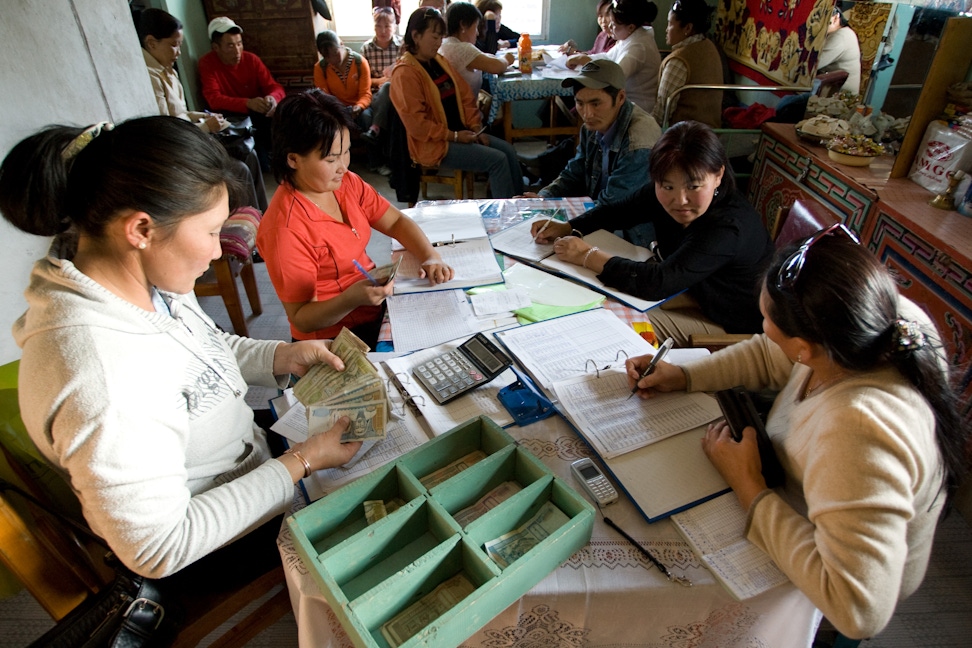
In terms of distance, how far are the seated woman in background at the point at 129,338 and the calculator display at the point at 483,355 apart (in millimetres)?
449

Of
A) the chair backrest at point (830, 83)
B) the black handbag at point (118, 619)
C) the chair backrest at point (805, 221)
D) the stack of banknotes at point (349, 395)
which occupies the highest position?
the chair backrest at point (830, 83)

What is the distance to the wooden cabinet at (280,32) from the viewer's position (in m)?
4.99

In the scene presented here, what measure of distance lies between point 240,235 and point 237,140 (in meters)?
1.20

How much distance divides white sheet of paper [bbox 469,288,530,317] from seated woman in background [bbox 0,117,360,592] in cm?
72

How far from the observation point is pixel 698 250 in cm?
173

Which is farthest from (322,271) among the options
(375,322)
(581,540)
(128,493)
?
(581,540)

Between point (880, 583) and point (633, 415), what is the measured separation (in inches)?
19.9

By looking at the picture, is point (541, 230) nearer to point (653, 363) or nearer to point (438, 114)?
point (653, 363)

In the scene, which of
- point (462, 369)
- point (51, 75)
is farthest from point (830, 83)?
point (51, 75)

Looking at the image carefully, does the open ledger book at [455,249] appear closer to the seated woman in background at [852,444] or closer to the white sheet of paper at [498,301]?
the white sheet of paper at [498,301]

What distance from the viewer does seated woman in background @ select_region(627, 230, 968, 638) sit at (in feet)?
2.52

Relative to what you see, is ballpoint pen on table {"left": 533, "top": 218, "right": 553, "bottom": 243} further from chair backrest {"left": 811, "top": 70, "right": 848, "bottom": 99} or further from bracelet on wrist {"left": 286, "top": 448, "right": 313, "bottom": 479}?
chair backrest {"left": 811, "top": 70, "right": 848, "bottom": 99}

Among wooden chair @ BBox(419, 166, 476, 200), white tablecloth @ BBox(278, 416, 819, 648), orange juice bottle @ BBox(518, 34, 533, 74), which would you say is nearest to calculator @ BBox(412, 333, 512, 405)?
white tablecloth @ BBox(278, 416, 819, 648)

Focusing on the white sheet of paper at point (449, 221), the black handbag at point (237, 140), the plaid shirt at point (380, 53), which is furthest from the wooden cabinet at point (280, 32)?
the white sheet of paper at point (449, 221)
